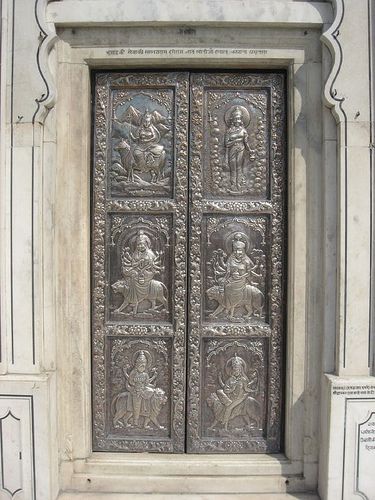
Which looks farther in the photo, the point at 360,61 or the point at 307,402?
the point at 307,402

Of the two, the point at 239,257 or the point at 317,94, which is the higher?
the point at 317,94

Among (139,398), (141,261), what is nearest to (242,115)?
(141,261)

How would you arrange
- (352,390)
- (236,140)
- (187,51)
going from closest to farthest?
(352,390)
(187,51)
(236,140)

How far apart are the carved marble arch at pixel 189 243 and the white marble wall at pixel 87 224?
141 mm

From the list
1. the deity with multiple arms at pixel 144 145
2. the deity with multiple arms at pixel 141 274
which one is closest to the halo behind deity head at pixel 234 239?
the deity with multiple arms at pixel 141 274

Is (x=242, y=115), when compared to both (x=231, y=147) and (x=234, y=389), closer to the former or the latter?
(x=231, y=147)

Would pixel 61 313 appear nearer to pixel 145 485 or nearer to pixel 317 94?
pixel 145 485

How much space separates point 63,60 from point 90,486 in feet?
10.6

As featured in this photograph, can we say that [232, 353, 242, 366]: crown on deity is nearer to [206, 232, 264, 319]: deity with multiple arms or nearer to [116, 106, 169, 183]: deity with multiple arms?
[206, 232, 264, 319]: deity with multiple arms

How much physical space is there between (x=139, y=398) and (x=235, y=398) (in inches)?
29.8

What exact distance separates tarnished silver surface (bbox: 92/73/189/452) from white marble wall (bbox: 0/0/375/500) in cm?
14

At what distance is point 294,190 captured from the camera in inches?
130

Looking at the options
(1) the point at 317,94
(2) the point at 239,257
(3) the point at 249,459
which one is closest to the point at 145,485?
(3) the point at 249,459

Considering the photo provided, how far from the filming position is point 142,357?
3.46 metres
